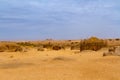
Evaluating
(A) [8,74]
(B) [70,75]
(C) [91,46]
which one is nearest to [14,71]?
(A) [8,74]

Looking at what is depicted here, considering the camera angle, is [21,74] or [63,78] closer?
[63,78]

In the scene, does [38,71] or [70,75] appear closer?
[70,75]

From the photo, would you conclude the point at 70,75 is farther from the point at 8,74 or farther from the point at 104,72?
the point at 8,74

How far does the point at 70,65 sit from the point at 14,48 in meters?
16.4

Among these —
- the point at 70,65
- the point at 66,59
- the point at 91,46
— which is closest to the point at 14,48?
the point at 91,46

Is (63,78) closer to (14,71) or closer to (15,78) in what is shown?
(15,78)

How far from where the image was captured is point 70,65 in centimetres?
1428

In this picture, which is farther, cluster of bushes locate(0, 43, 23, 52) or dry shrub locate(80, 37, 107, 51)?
cluster of bushes locate(0, 43, 23, 52)

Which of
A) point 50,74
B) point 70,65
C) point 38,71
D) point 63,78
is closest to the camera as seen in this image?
point 63,78

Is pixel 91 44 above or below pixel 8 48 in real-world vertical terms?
above

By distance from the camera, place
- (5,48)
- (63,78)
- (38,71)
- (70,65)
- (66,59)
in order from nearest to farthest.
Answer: (63,78) < (38,71) < (70,65) < (66,59) < (5,48)

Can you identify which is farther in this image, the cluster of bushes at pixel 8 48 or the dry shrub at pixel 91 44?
the cluster of bushes at pixel 8 48

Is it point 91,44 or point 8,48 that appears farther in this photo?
point 8,48

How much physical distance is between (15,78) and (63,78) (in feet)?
6.13
